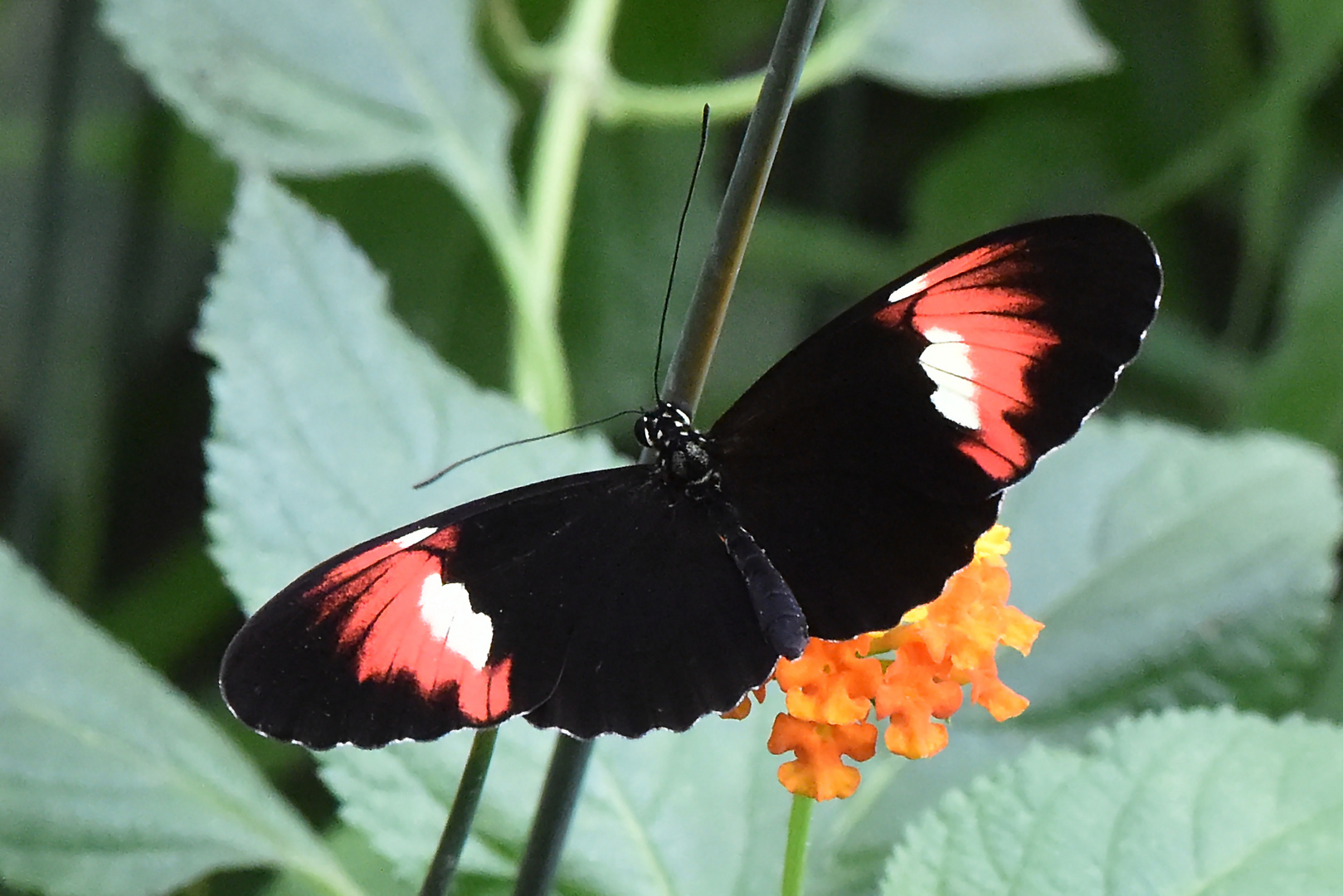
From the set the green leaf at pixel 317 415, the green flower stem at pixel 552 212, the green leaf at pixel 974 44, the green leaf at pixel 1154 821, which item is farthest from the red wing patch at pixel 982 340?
the green leaf at pixel 974 44

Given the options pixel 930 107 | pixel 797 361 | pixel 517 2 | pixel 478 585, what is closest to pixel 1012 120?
pixel 930 107

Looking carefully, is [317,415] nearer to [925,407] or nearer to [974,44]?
[925,407]

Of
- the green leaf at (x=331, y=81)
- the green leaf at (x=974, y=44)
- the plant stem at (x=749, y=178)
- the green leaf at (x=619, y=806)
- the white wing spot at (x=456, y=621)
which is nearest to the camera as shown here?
the plant stem at (x=749, y=178)

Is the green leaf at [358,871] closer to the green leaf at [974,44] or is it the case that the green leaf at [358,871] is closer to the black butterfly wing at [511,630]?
the black butterfly wing at [511,630]

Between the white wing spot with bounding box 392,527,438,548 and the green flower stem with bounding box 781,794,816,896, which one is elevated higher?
the white wing spot with bounding box 392,527,438,548

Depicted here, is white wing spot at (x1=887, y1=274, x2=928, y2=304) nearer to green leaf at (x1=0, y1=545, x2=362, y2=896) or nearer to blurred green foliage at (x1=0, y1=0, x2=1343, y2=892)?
green leaf at (x1=0, y1=545, x2=362, y2=896)

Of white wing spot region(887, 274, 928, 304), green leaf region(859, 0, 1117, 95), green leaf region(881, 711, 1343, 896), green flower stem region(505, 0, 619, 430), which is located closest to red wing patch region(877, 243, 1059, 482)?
white wing spot region(887, 274, 928, 304)
